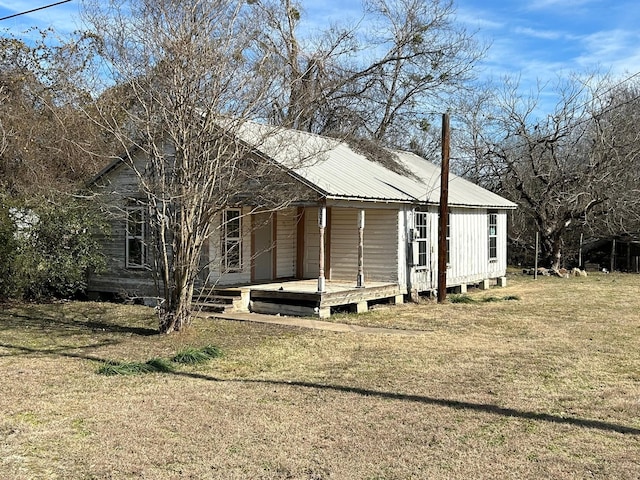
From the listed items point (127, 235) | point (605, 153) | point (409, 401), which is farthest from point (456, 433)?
point (605, 153)

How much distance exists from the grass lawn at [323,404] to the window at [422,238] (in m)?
4.89

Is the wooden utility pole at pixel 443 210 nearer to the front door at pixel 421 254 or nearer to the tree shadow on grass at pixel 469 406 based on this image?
the front door at pixel 421 254

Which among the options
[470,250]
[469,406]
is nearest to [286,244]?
[470,250]

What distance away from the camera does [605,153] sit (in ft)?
85.3

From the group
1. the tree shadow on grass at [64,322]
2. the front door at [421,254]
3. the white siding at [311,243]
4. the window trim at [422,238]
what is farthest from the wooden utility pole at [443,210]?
the tree shadow on grass at [64,322]

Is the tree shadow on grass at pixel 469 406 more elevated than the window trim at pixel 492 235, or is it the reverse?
the window trim at pixel 492 235

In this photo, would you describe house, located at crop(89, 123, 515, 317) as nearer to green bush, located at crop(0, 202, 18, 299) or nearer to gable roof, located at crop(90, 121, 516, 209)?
gable roof, located at crop(90, 121, 516, 209)

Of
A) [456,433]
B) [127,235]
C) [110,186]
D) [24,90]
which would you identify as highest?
[24,90]

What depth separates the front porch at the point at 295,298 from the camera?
13.7 m

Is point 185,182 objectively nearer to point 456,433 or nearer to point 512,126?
point 456,433

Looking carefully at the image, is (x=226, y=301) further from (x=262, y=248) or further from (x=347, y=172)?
(x=347, y=172)

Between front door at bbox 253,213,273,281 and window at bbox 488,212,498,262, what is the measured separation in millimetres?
8500

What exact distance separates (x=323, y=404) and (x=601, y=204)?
23187 mm

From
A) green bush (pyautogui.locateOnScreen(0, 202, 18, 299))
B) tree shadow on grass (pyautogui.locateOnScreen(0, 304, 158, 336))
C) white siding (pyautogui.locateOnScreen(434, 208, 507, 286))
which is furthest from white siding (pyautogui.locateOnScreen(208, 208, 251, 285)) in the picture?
white siding (pyautogui.locateOnScreen(434, 208, 507, 286))
